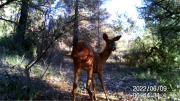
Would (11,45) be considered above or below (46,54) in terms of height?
above

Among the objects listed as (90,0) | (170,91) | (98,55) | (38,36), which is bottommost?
(170,91)

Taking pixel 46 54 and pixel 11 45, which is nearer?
pixel 46 54

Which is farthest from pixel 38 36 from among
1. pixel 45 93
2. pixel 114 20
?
pixel 114 20

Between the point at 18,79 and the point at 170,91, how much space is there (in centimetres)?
604

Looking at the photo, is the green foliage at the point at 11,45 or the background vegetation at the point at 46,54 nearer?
the background vegetation at the point at 46,54

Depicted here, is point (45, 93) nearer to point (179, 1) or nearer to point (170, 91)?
point (170, 91)

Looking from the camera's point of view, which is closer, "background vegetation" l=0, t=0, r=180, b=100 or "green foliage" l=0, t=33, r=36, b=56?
"background vegetation" l=0, t=0, r=180, b=100

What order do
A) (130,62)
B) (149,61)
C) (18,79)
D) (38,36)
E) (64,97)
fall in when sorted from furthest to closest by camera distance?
(130,62) → (149,61) → (64,97) → (18,79) → (38,36)

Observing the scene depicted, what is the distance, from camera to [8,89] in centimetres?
421

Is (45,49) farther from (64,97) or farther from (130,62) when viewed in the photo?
(130,62)

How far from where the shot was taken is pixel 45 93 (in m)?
4.49

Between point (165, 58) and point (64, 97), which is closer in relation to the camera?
point (64, 97)

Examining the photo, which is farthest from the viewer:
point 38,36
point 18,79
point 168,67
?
point 168,67

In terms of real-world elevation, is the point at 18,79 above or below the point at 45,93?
above
